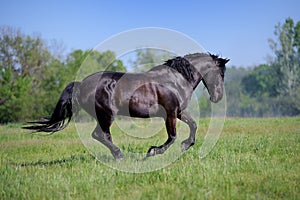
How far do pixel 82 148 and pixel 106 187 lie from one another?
4842 millimetres

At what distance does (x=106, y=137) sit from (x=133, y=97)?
A: 1053 millimetres

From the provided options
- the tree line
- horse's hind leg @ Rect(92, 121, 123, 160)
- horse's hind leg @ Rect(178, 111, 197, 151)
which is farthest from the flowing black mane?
the tree line

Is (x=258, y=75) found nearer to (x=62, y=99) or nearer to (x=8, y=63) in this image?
(x=8, y=63)

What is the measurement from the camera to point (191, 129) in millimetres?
6797

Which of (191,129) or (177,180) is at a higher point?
(191,129)

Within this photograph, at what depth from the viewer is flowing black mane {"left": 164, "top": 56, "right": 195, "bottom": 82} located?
6727mm

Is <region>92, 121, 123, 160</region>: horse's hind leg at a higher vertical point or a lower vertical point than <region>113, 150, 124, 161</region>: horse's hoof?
higher

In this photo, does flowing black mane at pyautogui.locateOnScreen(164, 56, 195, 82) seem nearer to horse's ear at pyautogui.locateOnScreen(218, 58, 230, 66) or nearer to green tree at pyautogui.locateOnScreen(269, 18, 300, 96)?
horse's ear at pyautogui.locateOnScreen(218, 58, 230, 66)

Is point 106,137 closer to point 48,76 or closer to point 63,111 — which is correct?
point 63,111

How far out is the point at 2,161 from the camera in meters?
7.01

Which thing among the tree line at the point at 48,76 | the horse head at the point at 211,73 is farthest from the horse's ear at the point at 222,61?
the tree line at the point at 48,76

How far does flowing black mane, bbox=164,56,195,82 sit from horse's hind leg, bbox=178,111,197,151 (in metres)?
0.84

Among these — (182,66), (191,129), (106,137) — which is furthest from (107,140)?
(182,66)

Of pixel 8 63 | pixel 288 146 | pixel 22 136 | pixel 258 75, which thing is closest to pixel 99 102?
pixel 288 146
